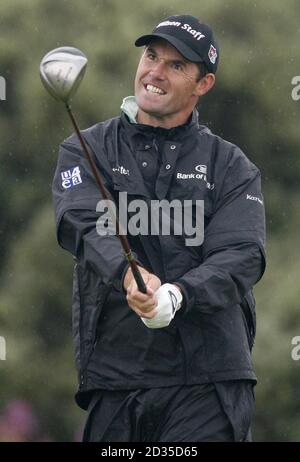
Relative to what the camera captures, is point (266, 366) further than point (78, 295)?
Yes

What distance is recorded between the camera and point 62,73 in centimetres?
586

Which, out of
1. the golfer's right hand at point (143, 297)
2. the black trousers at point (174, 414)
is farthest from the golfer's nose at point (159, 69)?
the black trousers at point (174, 414)

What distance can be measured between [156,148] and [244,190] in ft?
1.31

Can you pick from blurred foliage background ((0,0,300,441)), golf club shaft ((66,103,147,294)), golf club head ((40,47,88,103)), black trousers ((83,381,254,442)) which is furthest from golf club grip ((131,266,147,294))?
blurred foliage background ((0,0,300,441))

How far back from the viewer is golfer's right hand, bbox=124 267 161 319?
19.9 ft

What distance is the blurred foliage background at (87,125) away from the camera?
33.4 feet

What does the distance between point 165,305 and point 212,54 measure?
1.31 meters

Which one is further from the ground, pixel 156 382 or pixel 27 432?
pixel 156 382

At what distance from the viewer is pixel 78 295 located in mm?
6531

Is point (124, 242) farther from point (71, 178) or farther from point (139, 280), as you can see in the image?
point (71, 178)

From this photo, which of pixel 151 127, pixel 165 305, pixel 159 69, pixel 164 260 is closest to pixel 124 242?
pixel 165 305

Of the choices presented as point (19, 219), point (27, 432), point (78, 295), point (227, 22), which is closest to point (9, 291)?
point (19, 219)

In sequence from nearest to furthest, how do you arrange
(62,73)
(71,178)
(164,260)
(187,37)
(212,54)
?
(62,73) → (164,260) → (71,178) → (187,37) → (212,54)
